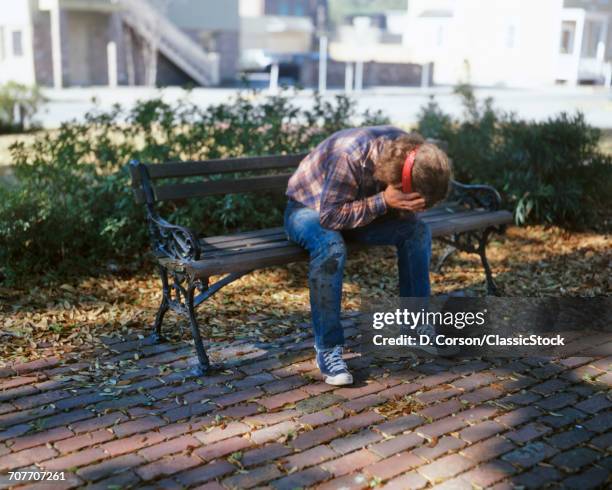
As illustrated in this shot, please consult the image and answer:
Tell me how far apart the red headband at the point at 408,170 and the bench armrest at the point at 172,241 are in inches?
41.4

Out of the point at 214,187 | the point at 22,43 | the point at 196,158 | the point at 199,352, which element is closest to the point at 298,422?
the point at 199,352

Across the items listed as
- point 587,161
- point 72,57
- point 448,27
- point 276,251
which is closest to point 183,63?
point 72,57

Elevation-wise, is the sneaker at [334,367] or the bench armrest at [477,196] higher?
the bench armrest at [477,196]

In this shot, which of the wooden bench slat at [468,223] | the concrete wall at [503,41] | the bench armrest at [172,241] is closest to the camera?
the bench armrest at [172,241]

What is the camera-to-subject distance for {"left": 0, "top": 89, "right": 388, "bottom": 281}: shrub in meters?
5.24

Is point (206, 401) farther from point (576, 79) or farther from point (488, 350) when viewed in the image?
point (576, 79)

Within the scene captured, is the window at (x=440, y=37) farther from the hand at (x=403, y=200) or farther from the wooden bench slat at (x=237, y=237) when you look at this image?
the hand at (x=403, y=200)

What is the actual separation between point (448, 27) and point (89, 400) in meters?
39.3

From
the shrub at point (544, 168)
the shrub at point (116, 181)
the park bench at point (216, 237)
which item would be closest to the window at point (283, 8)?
the shrub at point (544, 168)

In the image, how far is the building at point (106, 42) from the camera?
99.5ft

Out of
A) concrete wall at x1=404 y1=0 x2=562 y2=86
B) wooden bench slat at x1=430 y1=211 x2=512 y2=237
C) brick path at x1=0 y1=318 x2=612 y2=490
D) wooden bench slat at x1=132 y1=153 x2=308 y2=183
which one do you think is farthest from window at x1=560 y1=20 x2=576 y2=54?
brick path at x1=0 y1=318 x2=612 y2=490

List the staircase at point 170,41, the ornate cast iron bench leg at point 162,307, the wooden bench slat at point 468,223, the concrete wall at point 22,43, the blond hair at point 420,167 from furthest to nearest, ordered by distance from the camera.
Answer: the staircase at point 170,41
the concrete wall at point 22,43
the wooden bench slat at point 468,223
the ornate cast iron bench leg at point 162,307
the blond hair at point 420,167

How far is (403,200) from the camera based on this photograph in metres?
3.58

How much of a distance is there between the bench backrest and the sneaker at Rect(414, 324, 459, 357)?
1337 mm
